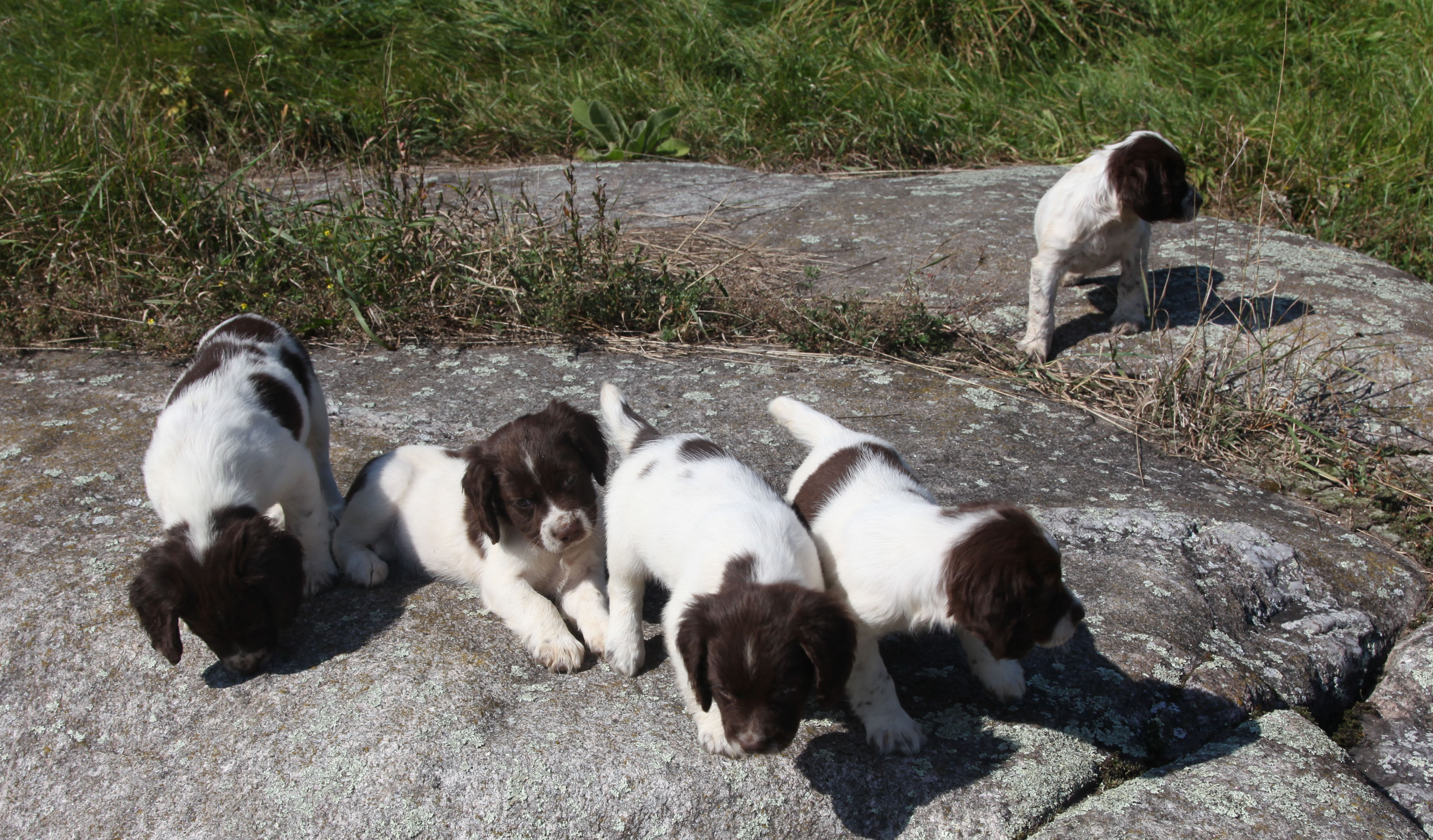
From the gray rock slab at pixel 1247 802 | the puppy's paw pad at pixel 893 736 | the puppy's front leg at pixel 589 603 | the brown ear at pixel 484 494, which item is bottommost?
the gray rock slab at pixel 1247 802

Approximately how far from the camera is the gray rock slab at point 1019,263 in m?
5.75

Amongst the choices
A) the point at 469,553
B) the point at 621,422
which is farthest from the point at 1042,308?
the point at 469,553

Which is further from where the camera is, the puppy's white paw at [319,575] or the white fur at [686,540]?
the puppy's white paw at [319,575]

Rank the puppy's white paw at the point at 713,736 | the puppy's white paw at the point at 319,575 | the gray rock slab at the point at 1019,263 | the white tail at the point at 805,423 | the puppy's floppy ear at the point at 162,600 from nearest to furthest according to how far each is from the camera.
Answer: the puppy's white paw at the point at 713,736
the puppy's floppy ear at the point at 162,600
the puppy's white paw at the point at 319,575
the white tail at the point at 805,423
the gray rock slab at the point at 1019,263

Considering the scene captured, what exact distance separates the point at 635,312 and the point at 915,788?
3.82 metres

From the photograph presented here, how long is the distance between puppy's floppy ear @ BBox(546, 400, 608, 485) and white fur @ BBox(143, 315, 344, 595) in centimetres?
104

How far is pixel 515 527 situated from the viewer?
12.8ft

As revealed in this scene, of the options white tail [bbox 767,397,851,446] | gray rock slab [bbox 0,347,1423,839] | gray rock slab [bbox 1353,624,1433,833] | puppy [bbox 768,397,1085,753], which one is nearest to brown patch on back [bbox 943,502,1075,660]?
puppy [bbox 768,397,1085,753]

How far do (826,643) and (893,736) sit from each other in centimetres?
52

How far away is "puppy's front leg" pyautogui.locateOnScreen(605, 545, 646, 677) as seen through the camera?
348 cm

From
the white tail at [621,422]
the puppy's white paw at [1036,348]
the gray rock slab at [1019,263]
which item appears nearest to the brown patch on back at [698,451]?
the white tail at [621,422]

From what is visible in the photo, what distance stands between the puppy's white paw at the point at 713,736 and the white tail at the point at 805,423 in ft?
4.48

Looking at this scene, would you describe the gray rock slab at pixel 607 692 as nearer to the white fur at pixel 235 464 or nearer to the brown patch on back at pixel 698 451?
the white fur at pixel 235 464

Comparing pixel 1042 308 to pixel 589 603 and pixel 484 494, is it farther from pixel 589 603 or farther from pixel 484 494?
pixel 484 494
